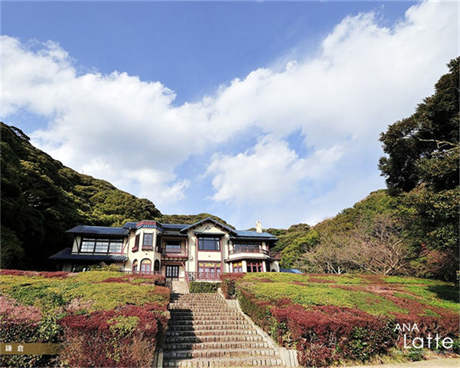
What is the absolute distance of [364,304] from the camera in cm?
1330

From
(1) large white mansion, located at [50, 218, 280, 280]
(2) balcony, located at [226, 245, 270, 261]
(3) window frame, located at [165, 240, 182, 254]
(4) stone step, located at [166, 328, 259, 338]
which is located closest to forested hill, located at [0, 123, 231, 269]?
(1) large white mansion, located at [50, 218, 280, 280]

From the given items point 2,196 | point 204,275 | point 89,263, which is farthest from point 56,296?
point 204,275

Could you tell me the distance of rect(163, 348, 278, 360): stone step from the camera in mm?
9516

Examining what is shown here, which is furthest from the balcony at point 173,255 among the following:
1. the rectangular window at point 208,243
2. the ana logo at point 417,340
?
the ana logo at point 417,340

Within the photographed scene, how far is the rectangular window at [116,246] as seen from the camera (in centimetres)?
2934

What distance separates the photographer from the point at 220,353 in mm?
9781

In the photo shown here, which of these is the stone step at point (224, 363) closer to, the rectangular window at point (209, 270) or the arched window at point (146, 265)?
the arched window at point (146, 265)

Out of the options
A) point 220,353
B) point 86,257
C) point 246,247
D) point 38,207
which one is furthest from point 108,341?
point 38,207

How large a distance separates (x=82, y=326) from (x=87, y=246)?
24.0 m

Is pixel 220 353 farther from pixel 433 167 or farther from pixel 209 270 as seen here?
pixel 209 270

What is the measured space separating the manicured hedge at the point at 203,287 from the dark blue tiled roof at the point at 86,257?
909 cm

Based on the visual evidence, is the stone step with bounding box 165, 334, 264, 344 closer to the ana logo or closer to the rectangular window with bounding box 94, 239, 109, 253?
the ana logo

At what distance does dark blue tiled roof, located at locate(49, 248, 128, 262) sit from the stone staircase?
1551 cm

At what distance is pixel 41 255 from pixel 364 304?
1303 inches
